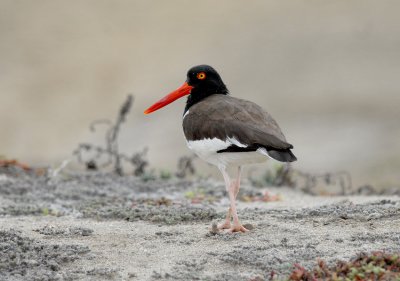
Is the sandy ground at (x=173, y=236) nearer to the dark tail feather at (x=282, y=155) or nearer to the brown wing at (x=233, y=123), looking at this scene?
the dark tail feather at (x=282, y=155)

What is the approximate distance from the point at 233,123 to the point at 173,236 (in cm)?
96

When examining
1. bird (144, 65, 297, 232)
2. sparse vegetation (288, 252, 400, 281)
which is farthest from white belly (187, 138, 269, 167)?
sparse vegetation (288, 252, 400, 281)

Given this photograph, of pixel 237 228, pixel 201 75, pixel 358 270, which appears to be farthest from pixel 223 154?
pixel 358 270

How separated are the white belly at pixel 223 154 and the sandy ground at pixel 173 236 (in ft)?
1.79

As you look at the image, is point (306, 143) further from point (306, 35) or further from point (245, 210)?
point (245, 210)

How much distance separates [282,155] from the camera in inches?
244

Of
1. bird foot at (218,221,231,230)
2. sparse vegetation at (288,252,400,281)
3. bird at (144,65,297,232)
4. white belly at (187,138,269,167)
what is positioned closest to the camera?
sparse vegetation at (288,252,400,281)

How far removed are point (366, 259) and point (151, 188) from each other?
14.5ft

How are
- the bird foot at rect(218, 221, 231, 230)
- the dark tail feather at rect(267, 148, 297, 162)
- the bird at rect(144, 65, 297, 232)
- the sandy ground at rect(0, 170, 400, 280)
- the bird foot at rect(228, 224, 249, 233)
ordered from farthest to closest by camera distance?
the bird foot at rect(218, 221, 231, 230) < the bird foot at rect(228, 224, 249, 233) < the bird at rect(144, 65, 297, 232) < the dark tail feather at rect(267, 148, 297, 162) < the sandy ground at rect(0, 170, 400, 280)

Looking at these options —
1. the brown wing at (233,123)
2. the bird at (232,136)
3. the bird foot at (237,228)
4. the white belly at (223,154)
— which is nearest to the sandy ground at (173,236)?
the bird foot at (237,228)

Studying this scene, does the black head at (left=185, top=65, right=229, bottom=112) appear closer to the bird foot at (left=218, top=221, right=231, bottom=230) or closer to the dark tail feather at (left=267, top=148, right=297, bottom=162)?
the bird foot at (left=218, top=221, right=231, bottom=230)

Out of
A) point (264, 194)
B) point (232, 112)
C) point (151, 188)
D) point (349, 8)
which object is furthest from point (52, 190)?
point (349, 8)

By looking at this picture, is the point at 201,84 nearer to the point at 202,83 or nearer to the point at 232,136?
the point at 202,83

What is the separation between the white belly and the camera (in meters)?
6.48
